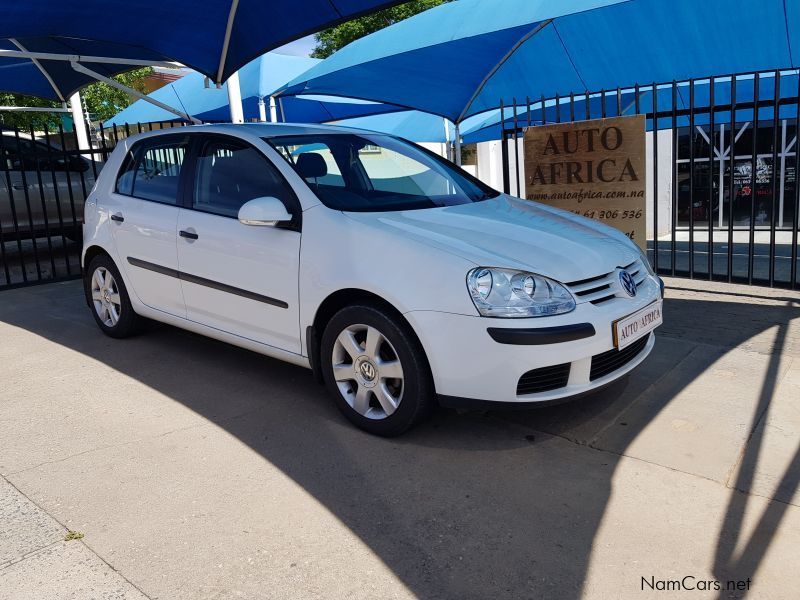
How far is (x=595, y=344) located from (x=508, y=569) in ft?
3.81

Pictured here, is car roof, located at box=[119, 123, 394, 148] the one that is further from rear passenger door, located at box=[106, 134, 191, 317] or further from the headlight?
the headlight

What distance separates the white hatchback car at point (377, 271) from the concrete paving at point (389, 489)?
35 centimetres

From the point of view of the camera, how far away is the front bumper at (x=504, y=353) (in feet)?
9.80

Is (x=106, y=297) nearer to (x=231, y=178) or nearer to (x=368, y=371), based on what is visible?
(x=231, y=178)

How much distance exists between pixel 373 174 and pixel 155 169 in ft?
5.38

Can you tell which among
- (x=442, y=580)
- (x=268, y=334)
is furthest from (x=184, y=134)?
(x=442, y=580)

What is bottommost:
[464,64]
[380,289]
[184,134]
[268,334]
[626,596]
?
[626,596]

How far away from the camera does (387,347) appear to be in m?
3.32

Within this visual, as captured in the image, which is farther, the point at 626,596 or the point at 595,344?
the point at 595,344

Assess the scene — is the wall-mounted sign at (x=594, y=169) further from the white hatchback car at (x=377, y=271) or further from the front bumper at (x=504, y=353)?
the front bumper at (x=504, y=353)

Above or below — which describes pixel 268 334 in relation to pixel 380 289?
below

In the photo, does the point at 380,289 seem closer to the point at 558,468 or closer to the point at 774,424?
the point at 558,468

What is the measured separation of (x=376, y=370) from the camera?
3314mm

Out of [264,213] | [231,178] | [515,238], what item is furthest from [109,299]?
[515,238]
